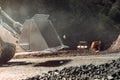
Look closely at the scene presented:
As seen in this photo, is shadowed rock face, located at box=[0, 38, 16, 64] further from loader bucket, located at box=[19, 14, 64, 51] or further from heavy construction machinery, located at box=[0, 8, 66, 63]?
loader bucket, located at box=[19, 14, 64, 51]

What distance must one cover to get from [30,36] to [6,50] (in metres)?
1.41

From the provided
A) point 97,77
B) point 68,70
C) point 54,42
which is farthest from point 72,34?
point 97,77

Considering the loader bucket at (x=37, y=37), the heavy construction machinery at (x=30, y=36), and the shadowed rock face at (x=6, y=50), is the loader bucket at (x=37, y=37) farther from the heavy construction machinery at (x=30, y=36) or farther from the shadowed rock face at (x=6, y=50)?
the shadowed rock face at (x=6, y=50)

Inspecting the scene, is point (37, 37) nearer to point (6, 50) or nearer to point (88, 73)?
point (6, 50)

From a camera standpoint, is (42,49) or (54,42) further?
(54,42)

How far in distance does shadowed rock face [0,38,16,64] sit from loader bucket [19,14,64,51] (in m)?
0.63

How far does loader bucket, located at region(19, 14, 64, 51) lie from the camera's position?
18.9 meters

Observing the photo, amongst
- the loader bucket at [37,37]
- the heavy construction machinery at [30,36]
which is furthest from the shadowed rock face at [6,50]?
the loader bucket at [37,37]

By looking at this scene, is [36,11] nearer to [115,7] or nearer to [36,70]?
[115,7]

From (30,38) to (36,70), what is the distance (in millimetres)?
3013

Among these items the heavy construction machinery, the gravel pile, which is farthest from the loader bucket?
the gravel pile

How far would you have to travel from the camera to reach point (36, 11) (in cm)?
3569

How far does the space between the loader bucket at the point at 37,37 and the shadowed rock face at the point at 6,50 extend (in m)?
0.63

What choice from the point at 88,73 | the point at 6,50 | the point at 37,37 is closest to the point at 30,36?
the point at 37,37
